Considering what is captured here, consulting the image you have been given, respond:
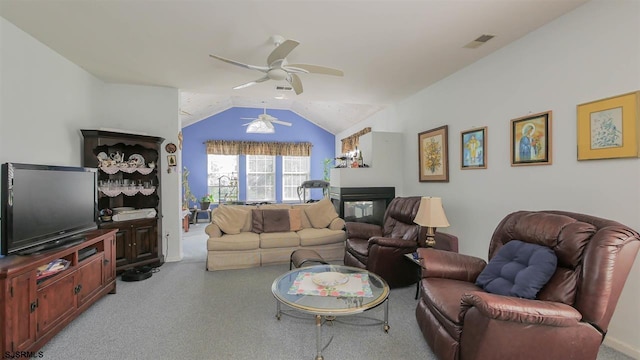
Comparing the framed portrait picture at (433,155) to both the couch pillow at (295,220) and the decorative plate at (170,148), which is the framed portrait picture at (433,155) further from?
the decorative plate at (170,148)

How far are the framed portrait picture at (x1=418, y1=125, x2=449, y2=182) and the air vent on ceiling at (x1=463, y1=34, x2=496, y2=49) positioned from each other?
112 centimetres

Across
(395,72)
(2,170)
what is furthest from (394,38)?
(2,170)

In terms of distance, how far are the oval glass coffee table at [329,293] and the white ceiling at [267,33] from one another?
2259 millimetres

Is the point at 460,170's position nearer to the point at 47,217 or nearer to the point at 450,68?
the point at 450,68

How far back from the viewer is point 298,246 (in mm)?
4156

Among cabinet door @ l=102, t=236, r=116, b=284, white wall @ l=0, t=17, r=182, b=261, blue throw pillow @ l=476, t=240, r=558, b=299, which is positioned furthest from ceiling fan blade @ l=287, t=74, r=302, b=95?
cabinet door @ l=102, t=236, r=116, b=284

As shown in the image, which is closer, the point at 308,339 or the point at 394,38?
the point at 308,339

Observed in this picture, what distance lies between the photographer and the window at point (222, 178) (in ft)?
27.6

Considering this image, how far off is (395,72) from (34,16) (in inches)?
144

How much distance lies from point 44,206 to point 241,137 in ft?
21.0

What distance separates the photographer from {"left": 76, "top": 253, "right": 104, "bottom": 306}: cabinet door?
8.21ft

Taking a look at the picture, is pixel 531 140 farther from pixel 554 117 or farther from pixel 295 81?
pixel 295 81

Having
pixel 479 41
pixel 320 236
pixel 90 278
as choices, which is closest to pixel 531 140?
pixel 479 41

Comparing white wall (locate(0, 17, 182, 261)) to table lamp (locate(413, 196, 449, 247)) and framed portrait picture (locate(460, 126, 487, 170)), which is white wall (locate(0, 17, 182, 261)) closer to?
table lamp (locate(413, 196, 449, 247))
